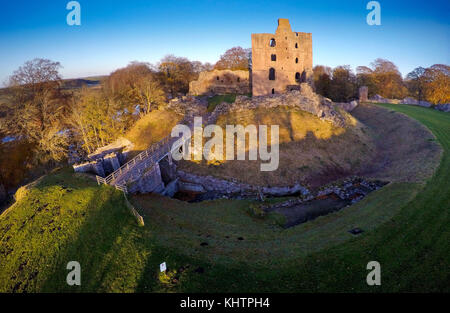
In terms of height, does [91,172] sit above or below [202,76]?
below

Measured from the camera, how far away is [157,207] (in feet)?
65.8

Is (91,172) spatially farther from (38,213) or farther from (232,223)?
(232,223)

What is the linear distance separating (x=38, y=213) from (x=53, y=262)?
17.1 feet

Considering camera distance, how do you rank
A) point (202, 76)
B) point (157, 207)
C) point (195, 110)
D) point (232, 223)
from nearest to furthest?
point (232, 223) < point (157, 207) < point (195, 110) < point (202, 76)

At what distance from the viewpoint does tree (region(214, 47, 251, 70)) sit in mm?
73562

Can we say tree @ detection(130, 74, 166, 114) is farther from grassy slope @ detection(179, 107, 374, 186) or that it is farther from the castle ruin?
the castle ruin

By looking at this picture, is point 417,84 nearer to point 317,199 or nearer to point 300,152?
point 300,152

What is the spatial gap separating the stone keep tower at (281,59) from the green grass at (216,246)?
3038cm

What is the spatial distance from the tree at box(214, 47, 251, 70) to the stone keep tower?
3186cm

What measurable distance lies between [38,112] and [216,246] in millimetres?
33652

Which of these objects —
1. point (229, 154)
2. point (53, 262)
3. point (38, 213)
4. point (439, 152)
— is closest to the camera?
point (53, 262)

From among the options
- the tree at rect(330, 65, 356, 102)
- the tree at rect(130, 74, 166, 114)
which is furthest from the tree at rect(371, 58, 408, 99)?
the tree at rect(130, 74, 166, 114)
